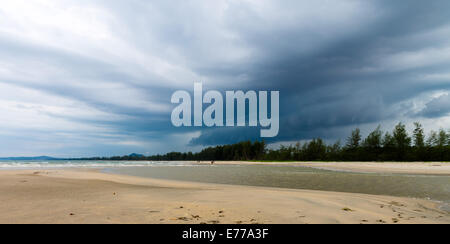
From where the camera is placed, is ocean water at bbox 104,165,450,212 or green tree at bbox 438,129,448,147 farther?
green tree at bbox 438,129,448,147

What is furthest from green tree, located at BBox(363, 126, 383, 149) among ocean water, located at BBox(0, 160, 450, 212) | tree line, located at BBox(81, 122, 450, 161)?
ocean water, located at BBox(0, 160, 450, 212)

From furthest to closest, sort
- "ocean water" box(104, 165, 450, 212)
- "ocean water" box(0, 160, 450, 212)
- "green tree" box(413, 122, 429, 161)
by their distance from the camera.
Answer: "green tree" box(413, 122, 429, 161)
"ocean water" box(0, 160, 450, 212)
"ocean water" box(104, 165, 450, 212)

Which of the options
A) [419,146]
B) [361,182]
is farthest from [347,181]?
[419,146]

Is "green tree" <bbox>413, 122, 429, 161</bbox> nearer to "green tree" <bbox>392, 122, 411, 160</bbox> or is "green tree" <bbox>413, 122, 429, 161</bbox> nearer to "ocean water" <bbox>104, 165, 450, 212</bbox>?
"green tree" <bbox>392, 122, 411, 160</bbox>

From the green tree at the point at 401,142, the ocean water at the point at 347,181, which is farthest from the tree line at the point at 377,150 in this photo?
the ocean water at the point at 347,181

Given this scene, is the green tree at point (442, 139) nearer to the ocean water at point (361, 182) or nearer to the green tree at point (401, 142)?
the green tree at point (401, 142)

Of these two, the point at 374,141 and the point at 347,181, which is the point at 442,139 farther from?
the point at 347,181

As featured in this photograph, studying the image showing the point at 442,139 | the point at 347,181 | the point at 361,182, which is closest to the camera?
the point at 361,182
